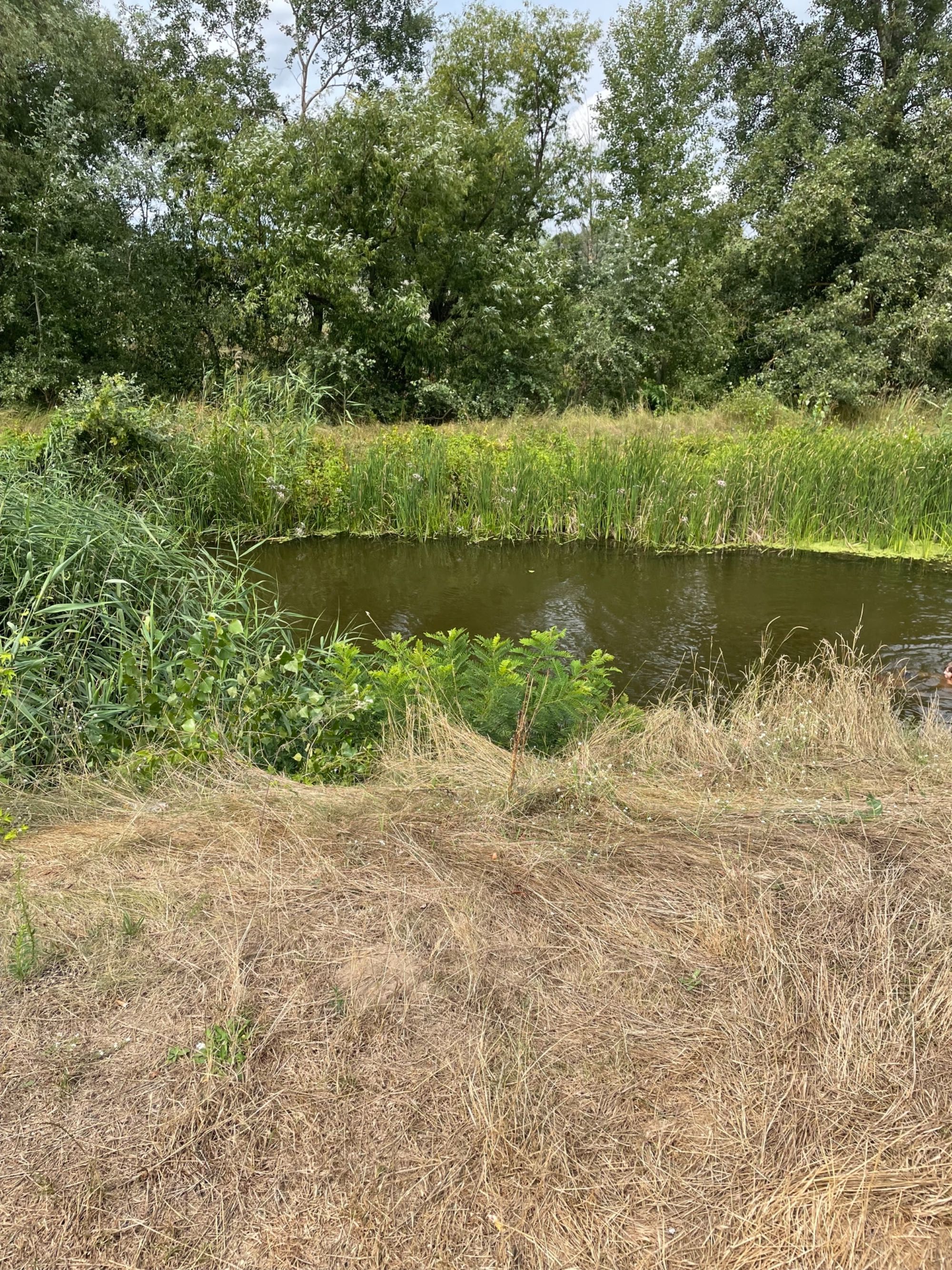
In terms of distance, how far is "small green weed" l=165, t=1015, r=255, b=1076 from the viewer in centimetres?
151

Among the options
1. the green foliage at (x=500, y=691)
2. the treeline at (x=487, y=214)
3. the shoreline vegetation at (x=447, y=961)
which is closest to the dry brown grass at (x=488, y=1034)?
the shoreline vegetation at (x=447, y=961)

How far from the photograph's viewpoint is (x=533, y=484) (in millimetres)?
8414

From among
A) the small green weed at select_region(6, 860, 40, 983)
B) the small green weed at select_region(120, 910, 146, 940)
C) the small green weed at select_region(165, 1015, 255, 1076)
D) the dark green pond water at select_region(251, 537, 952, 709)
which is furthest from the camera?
the dark green pond water at select_region(251, 537, 952, 709)

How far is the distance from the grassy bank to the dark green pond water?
0.30 meters

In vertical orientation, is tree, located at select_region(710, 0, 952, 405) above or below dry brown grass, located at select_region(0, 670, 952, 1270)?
above

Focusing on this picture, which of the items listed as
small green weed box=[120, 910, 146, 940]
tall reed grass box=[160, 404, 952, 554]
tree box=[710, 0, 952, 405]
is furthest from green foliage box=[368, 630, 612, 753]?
tree box=[710, 0, 952, 405]

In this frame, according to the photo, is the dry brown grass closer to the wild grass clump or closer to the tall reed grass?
the wild grass clump

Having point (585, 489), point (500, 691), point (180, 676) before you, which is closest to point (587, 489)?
point (585, 489)

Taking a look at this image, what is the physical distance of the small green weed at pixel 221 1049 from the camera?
4.97 feet

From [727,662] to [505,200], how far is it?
45.9ft

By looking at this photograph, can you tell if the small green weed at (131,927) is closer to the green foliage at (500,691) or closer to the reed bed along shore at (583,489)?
the green foliage at (500,691)

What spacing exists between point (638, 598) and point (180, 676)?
4.46 metres

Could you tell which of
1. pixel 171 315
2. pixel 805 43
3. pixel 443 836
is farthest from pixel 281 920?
pixel 805 43

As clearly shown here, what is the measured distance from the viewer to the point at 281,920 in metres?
1.92
